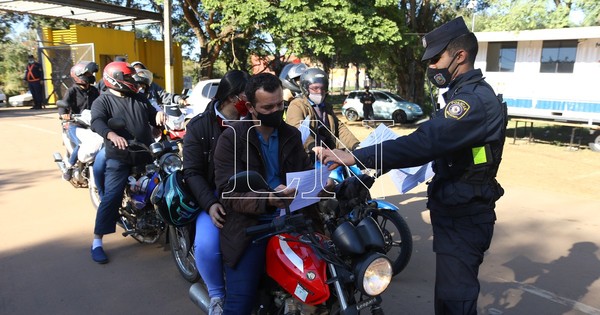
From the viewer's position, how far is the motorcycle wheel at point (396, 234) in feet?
13.5

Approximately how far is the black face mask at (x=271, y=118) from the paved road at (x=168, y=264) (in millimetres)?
1906

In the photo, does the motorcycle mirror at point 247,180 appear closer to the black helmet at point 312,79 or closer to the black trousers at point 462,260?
the black trousers at point 462,260

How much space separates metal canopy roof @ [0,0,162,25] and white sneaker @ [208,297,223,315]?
17.5 m

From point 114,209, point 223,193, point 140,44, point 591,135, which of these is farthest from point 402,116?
point 223,193

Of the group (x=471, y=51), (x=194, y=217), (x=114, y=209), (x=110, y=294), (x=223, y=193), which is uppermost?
(x=471, y=51)

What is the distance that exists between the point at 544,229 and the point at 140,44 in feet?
72.7

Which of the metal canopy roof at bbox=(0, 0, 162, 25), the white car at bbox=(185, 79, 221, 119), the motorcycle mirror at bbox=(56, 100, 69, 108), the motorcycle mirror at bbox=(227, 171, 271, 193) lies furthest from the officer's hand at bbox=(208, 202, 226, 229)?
the metal canopy roof at bbox=(0, 0, 162, 25)

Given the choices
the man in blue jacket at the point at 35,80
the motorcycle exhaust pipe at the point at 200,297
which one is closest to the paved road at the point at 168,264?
the motorcycle exhaust pipe at the point at 200,297

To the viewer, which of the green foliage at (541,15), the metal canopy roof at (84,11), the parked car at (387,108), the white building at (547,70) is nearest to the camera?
the white building at (547,70)

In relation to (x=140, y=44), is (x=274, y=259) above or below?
below

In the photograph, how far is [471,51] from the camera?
2336mm

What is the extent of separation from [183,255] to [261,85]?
2266 millimetres

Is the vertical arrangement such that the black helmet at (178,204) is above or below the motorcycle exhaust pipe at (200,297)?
above

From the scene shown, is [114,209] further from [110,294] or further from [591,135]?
[591,135]
